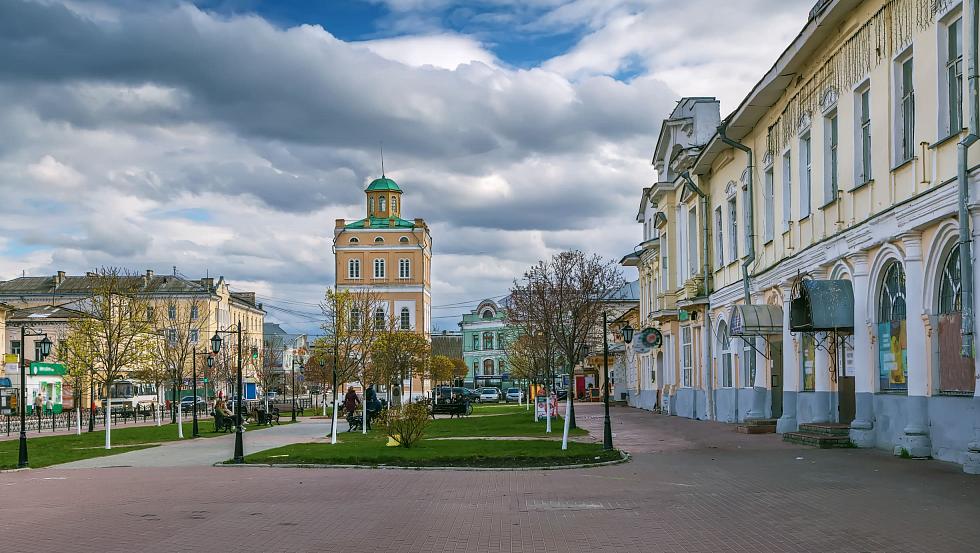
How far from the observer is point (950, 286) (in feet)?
56.6

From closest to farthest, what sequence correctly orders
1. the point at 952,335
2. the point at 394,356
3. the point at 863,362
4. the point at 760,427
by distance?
1. the point at 952,335
2. the point at 863,362
3. the point at 760,427
4. the point at 394,356

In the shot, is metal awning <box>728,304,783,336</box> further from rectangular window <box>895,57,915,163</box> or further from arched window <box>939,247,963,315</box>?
arched window <box>939,247,963,315</box>

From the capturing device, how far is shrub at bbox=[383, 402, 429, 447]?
80.9 ft

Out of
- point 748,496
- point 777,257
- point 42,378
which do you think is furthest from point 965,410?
point 42,378

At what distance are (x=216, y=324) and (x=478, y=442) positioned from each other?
76133mm

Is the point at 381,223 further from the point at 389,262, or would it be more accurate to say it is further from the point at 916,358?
the point at 916,358

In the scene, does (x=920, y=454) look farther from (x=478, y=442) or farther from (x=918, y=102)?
(x=478, y=442)

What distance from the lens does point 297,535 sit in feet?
37.7

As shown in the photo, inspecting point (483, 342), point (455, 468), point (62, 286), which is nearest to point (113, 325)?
point (455, 468)

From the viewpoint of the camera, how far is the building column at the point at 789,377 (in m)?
26.3

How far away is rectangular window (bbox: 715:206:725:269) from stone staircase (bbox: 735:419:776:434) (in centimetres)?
828

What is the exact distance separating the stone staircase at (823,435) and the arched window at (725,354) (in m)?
11.7

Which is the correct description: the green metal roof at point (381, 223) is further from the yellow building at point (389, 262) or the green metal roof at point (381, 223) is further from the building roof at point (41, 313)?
the building roof at point (41, 313)

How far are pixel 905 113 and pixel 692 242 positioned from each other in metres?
21.9
